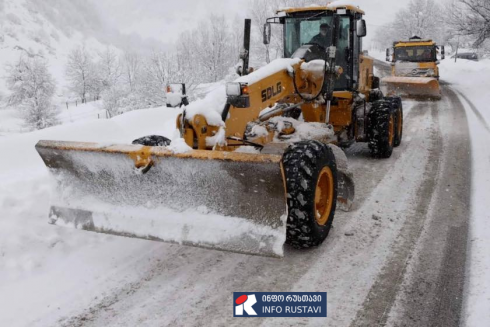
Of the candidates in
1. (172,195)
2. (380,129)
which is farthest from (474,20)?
(172,195)

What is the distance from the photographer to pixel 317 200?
433 centimetres

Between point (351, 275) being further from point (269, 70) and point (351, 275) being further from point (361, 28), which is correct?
point (361, 28)

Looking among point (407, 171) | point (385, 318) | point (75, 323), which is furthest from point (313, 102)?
point (75, 323)

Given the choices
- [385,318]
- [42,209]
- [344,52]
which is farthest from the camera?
[344,52]

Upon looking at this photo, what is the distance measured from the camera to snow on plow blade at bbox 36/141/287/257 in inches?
140

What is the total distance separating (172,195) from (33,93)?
4359cm

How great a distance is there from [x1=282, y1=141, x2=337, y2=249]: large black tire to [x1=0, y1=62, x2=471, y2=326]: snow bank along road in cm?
20

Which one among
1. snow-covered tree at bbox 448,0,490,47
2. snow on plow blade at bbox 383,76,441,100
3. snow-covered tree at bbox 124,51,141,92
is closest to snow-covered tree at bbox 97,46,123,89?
snow-covered tree at bbox 124,51,141,92

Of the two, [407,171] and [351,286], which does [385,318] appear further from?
[407,171]

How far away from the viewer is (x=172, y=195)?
383 centimetres

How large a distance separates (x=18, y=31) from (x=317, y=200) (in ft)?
413

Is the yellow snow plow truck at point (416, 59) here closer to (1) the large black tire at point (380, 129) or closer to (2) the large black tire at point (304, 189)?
(1) the large black tire at point (380, 129)

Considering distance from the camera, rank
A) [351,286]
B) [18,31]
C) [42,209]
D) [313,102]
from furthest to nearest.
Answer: [18,31] → [313,102] → [42,209] → [351,286]

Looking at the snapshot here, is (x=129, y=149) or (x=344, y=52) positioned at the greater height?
(x=344, y=52)
